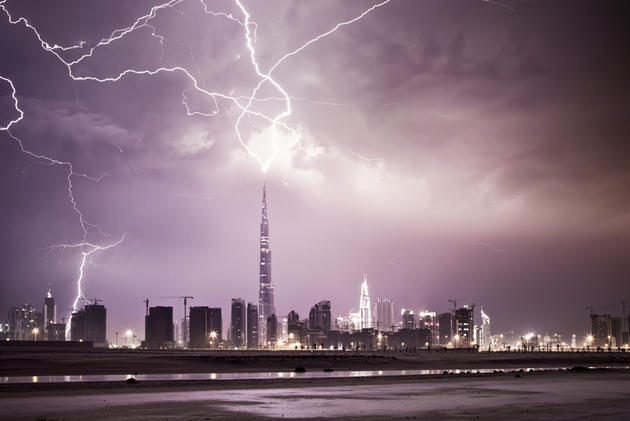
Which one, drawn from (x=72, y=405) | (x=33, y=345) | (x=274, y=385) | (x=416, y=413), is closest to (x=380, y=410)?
(x=416, y=413)

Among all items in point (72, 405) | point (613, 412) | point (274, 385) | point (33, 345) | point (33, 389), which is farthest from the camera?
point (33, 345)

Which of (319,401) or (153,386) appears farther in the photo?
(153,386)

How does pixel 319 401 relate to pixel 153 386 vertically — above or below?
above

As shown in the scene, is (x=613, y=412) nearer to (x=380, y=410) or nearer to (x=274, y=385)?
(x=380, y=410)

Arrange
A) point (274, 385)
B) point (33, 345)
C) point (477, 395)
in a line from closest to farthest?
1. point (477, 395)
2. point (274, 385)
3. point (33, 345)

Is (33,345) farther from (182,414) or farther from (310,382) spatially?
(182,414)

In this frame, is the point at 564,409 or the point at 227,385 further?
the point at 227,385

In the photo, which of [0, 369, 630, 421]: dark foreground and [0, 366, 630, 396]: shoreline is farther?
[0, 366, 630, 396]: shoreline

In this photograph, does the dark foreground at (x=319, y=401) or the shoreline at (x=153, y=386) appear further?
the shoreline at (x=153, y=386)
